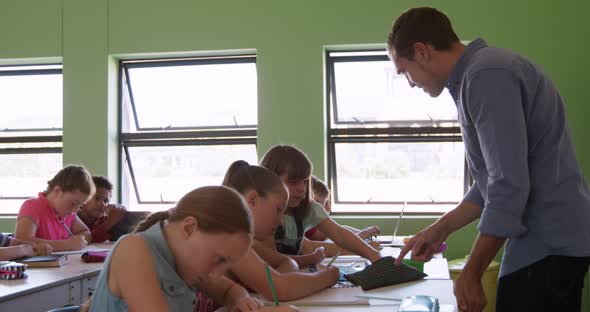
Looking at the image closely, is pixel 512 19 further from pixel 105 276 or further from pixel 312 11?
pixel 105 276

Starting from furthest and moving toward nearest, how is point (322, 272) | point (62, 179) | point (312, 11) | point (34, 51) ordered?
point (34, 51) → point (312, 11) → point (62, 179) → point (322, 272)

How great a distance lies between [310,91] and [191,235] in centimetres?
344

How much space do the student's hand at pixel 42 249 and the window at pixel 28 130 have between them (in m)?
2.24

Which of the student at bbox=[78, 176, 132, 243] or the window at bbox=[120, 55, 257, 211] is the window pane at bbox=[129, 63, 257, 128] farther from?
the student at bbox=[78, 176, 132, 243]

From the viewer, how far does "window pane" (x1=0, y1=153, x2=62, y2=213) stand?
566 cm

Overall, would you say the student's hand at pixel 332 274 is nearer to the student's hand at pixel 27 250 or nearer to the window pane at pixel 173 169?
the student's hand at pixel 27 250

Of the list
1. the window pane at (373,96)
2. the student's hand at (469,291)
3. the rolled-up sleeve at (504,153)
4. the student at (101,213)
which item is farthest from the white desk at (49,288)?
the window pane at (373,96)

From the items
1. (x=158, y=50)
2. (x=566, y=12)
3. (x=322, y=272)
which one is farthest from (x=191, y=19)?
(x=322, y=272)

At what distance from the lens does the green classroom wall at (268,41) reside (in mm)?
4688

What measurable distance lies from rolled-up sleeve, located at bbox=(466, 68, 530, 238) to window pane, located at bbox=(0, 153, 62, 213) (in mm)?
4787

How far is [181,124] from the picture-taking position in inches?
216

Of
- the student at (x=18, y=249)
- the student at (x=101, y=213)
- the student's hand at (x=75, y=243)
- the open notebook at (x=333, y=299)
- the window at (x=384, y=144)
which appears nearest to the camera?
the open notebook at (x=333, y=299)

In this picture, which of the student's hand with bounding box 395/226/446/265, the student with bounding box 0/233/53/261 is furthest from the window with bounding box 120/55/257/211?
the student's hand with bounding box 395/226/446/265

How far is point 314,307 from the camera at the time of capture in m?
1.91
